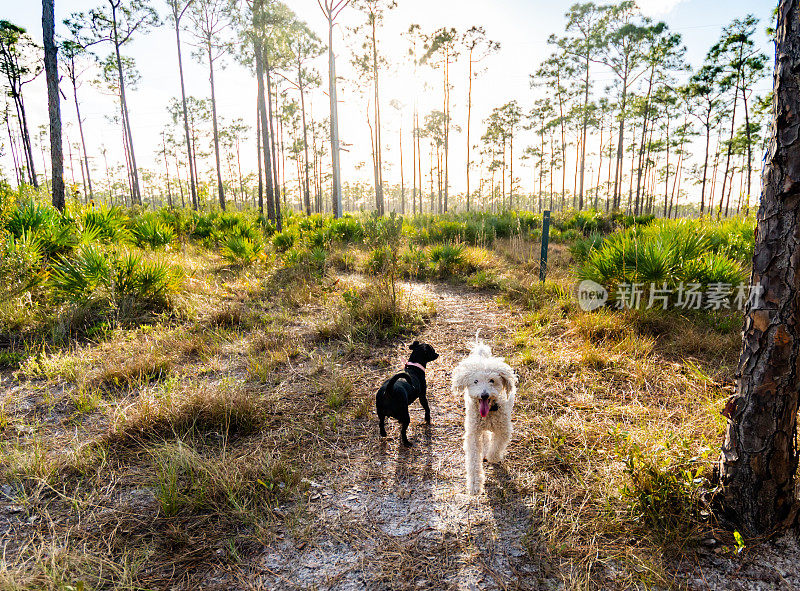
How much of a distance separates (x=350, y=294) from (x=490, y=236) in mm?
7799

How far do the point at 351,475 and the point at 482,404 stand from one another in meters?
1.10

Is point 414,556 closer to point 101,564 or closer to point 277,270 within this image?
point 101,564

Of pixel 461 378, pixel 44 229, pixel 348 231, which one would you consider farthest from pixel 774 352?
pixel 348 231

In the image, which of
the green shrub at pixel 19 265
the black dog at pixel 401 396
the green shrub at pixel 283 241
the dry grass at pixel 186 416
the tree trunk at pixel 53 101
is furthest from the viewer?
the green shrub at pixel 283 241

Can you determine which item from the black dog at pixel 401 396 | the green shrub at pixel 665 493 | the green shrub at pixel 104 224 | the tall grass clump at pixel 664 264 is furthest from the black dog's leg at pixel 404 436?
the green shrub at pixel 104 224

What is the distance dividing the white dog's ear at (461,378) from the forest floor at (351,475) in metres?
0.65

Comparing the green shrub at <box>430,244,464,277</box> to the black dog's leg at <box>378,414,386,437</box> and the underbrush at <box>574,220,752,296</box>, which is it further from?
the black dog's leg at <box>378,414,386,437</box>

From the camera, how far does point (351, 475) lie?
245 centimetres

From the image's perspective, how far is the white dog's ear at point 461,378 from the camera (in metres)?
2.24

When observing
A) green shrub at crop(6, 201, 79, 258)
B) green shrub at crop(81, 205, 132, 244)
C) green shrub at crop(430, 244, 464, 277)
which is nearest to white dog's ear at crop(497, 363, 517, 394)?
green shrub at crop(430, 244, 464, 277)

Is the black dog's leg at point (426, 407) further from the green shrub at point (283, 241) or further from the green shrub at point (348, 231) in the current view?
the green shrub at point (348, 231)

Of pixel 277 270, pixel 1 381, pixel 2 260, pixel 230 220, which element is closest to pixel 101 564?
pixel 1 381

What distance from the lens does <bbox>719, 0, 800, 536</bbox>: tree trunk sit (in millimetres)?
1462

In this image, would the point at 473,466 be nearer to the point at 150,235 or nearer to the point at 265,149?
the point at 150,235
